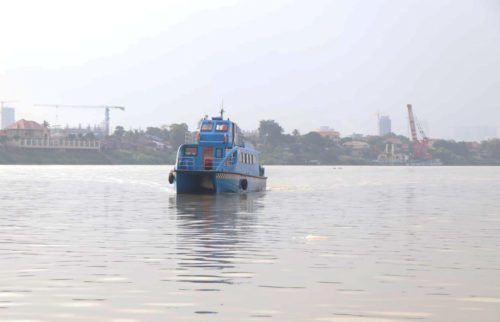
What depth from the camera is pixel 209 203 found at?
62000mm

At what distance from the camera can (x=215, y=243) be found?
31938 mm

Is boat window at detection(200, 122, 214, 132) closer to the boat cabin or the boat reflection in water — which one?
the boat cabin

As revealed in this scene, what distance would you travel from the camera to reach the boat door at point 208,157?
7475cm

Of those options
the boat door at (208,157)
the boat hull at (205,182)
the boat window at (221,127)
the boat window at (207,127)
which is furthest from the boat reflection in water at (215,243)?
the boat window at (207,127)

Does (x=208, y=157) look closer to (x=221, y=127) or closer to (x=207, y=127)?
(x=221, y=127)

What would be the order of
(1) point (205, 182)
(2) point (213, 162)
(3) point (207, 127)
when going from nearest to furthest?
1. (1) point (205, 182)
2. (2) point (213, 162)
3. (3) point (207, 127)

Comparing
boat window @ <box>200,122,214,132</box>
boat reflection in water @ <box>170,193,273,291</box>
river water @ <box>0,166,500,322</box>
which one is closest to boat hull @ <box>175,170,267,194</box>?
boat window @ <box>200,122,214,132</box>

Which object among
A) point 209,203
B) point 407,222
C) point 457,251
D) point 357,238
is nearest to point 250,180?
point 209,203

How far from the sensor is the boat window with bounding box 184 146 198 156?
74.7m

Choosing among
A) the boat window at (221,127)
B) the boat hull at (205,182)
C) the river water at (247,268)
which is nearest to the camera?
the river water at (247,268)

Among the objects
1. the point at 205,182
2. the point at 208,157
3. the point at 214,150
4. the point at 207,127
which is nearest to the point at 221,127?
the point at 207,127

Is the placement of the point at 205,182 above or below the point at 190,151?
below

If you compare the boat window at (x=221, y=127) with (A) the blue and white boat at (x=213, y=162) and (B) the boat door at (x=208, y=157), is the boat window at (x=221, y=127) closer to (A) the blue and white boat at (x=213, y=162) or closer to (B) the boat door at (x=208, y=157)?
(A) the blue and white boat at (x=213, y=162)

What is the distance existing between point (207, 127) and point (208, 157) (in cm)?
353
